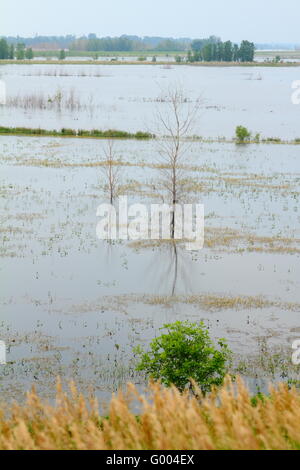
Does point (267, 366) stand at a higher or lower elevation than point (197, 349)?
lower

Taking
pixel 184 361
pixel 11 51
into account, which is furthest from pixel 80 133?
pixel 11 51

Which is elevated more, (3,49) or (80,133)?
(3,49)

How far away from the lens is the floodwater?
70.1 ft

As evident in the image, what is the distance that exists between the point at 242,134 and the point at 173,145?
37.1ft

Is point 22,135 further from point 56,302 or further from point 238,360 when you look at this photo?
point 238,360

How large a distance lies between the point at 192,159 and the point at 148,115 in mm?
32570

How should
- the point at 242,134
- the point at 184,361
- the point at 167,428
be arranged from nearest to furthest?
the point at 167,428 → the point at 184,361 → the point at 242,134

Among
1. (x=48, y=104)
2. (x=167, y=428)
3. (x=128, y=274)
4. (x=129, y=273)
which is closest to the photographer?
(x=167, y=428)

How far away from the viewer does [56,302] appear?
1018 inches

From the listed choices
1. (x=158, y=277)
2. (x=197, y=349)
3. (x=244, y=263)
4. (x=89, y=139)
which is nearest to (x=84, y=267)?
(x=158, y=277)

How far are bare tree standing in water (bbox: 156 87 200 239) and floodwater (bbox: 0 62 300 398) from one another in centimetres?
120

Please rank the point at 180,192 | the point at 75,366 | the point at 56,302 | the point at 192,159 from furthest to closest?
the point at 192,159
the point at 180,192
the point at 56,302
the point at 75,366

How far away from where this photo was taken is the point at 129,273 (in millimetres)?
29547

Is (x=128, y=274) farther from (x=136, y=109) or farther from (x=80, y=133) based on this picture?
(x=136, y=109)
